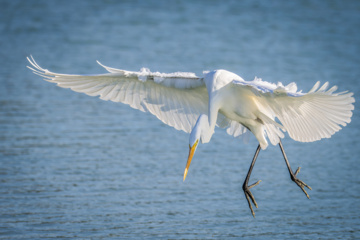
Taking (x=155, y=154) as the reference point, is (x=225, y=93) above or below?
above

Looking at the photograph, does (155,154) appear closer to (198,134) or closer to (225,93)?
(225,93)

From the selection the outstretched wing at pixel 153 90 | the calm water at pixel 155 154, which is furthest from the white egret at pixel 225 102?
the calm water at pixel 155 154

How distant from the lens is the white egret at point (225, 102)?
713 centimetres

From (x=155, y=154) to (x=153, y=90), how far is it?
207cm

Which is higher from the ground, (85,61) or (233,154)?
(85,61)

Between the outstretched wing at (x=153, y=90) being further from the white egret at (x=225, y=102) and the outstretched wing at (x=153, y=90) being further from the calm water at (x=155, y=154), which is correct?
the calm water at (x=155, y=154)

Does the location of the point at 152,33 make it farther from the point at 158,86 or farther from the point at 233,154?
the point at 158,86

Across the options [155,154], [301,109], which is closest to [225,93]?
[301,109]

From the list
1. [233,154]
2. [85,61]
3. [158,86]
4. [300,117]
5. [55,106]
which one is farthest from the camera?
[85,61]

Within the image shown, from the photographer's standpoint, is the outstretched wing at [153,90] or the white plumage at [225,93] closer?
the white plumage at [225,93]

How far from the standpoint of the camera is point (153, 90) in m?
8.46

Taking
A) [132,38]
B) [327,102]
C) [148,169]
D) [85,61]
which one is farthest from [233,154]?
A: [132,38]

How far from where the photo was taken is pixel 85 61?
50.8 ft

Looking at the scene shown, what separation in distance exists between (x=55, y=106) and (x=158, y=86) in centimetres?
454
